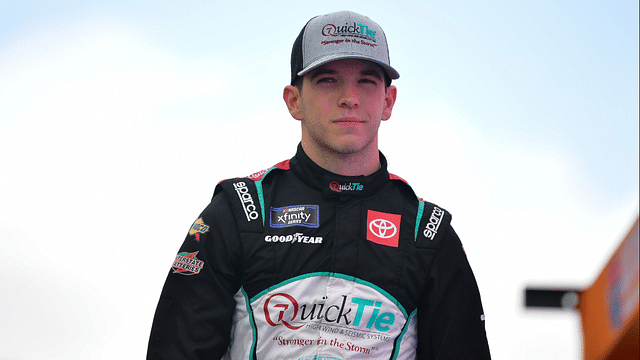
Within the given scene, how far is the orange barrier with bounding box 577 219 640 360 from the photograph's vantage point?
1.87 metres

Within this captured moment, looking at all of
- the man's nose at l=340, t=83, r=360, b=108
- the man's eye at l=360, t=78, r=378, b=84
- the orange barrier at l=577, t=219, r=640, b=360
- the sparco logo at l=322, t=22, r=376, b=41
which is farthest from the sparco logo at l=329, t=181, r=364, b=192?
the orange barrier at l=577, t=219, r=640, b=360

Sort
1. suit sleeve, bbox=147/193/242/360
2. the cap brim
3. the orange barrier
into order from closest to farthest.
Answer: the orange barrier
suit sleeve, bbox=147/193/242/360
the cap brim

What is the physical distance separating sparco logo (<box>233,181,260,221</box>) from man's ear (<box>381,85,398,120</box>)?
88 cm

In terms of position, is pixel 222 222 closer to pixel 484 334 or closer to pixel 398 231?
pixel 398 231

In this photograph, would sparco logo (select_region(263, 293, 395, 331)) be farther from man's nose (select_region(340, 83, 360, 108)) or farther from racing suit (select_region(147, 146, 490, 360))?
man's nose (select_region(340, 83, 360, 108))

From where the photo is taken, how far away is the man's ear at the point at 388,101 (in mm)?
3736

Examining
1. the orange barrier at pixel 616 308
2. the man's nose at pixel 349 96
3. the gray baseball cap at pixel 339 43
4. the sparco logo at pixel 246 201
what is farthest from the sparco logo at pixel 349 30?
the orange barrier at pixel 616 308

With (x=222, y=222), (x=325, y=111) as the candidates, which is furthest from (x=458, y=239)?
(x=222, y=222)

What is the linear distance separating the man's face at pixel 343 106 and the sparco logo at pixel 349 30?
167mm

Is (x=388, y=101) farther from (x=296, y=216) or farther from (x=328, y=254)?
(x=328, y=254)

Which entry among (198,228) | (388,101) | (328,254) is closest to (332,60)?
(388,101)

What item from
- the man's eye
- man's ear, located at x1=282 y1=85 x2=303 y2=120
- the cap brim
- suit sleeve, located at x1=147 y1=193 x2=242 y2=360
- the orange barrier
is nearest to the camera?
the orange barrier

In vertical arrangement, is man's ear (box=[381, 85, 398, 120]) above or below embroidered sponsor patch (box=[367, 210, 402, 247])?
above

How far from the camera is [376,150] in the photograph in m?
3.63
